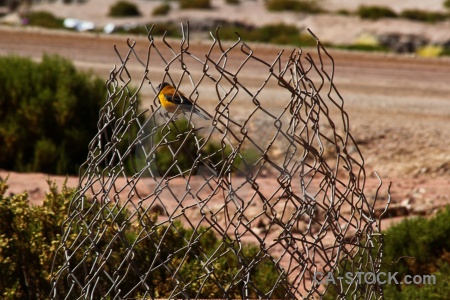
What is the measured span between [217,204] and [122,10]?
37.0m

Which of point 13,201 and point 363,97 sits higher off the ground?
point 13,201

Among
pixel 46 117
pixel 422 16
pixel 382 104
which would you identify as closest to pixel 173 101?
pixel 46 117

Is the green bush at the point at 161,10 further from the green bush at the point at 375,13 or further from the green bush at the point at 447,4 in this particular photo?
the green bush at the point at 447,4

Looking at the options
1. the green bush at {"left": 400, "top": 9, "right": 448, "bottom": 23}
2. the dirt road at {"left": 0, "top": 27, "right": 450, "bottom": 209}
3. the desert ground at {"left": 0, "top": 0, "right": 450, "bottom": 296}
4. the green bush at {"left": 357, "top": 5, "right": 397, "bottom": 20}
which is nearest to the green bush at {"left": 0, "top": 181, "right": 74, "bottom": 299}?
the desert ground at {"left": 0, "top": 0, "right": 450, "bottom": 296}

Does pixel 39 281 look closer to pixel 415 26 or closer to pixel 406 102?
pixel 406 102

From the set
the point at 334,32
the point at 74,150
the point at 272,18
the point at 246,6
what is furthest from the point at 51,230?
the point at 246,6

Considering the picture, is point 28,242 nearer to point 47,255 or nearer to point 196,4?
point 47,255

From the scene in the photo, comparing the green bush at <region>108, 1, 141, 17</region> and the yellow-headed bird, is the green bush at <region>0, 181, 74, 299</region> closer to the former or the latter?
the yellow-headed bird

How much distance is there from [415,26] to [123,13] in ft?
47.7

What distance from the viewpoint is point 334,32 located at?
36.9 metres

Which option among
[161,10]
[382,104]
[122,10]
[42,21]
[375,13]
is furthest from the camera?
[161,10]

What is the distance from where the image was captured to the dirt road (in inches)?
409

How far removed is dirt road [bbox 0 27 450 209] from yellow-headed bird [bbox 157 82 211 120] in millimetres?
4929

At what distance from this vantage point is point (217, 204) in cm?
793
